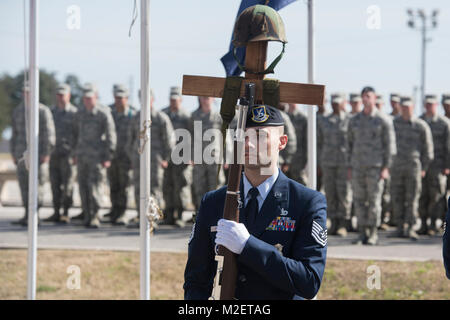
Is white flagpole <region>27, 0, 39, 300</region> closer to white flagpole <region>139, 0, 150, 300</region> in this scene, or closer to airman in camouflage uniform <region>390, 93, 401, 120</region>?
white flagpole <region>139, 0, 150, 300</region>

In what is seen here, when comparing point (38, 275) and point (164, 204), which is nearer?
point (38, 275)

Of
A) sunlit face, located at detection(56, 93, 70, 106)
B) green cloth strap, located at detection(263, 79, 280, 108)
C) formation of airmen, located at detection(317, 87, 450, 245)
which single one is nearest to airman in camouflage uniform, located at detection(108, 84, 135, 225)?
sunlit face, located at detection(56, 93, 70, 106)

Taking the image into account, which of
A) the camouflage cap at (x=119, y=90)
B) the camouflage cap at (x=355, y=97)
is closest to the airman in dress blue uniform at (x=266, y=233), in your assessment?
the camouflage cap at (x=355, y=97)

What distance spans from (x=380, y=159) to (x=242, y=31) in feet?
25.1

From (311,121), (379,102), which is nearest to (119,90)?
(379,102)

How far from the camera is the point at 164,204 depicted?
13.3 m

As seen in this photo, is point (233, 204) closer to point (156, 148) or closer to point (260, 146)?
point (260, 146)

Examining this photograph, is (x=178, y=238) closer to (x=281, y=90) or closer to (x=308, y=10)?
(x=308, y=10)

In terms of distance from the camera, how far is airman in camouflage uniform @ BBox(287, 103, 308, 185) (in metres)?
12.5

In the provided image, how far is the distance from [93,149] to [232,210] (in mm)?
9838

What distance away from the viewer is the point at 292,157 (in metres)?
12.5

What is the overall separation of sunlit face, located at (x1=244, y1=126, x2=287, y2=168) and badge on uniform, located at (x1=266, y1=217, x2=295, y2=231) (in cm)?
24

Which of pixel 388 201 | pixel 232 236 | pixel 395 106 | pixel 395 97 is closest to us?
pixel 232 236
